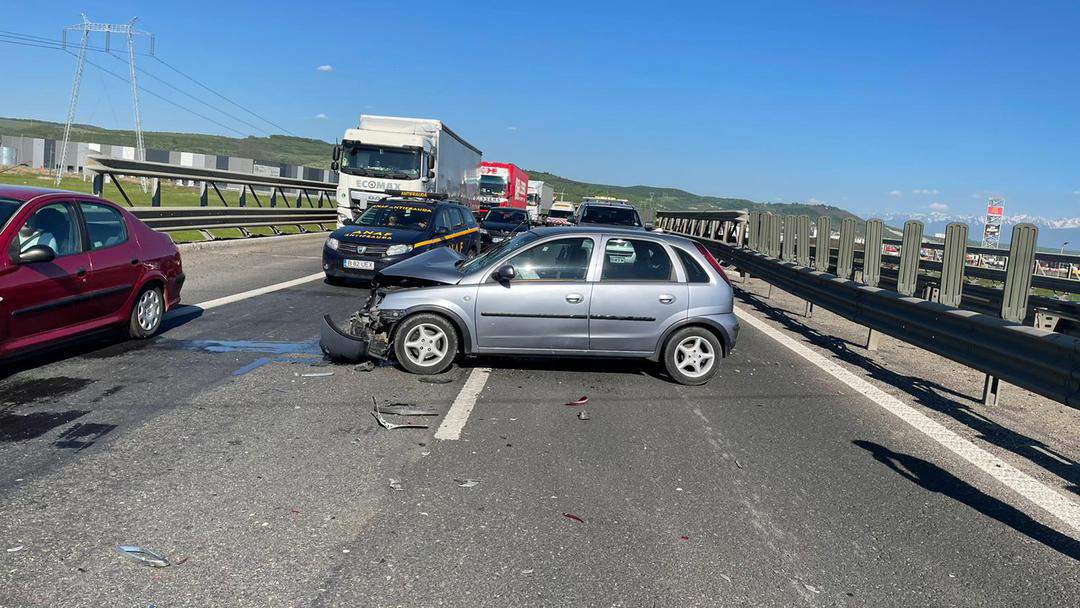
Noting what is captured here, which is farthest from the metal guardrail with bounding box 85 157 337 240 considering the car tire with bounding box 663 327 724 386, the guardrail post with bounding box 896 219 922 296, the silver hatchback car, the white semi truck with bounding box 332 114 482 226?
the guardrail post with bounding box 896 219 922 296

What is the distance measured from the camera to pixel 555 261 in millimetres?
7949

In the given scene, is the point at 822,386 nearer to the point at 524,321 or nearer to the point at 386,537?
the point at 524,321

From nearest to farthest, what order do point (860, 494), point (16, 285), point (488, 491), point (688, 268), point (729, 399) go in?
point (488, 491) → point (860, 494) → point (16, 285) → point (729, 399) → point (688, 268)

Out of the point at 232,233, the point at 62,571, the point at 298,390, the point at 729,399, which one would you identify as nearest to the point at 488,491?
the point at 62,571

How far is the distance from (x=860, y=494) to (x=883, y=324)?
5.07 metres

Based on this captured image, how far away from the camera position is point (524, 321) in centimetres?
774

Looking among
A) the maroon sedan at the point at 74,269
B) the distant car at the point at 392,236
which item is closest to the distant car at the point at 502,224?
the distant car at the point at 392,236

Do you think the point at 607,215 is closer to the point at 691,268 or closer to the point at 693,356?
the point at 691,268

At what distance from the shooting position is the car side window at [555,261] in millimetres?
7887

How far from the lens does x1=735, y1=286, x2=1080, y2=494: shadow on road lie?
6129 millimetres

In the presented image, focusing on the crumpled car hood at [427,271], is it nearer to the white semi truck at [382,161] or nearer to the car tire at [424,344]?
the car tire at [424,344]

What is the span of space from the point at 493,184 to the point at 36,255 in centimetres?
3849

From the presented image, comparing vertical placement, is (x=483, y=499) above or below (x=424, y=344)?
below

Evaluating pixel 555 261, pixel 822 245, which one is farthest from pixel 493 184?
pixel 555 261
